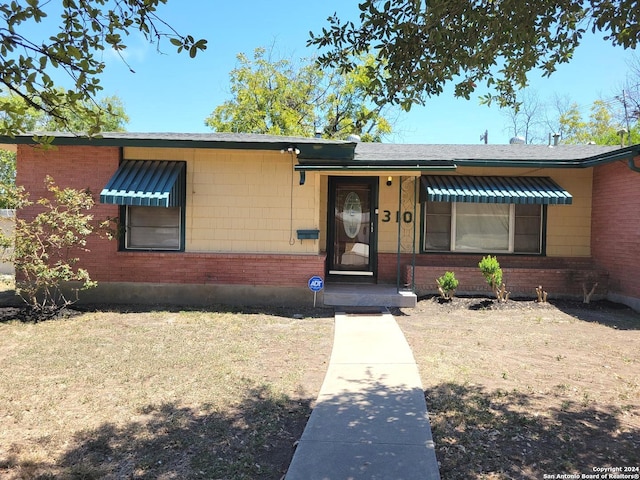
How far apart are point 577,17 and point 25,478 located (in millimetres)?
6461

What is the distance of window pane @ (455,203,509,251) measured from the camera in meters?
10.5

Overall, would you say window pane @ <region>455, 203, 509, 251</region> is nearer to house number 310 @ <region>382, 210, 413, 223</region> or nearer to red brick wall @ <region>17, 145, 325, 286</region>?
house number 310 @ <region>382, 210, 413, 223</region>

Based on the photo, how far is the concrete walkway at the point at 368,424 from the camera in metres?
3.16

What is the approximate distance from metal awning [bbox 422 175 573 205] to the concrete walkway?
4.40 meters

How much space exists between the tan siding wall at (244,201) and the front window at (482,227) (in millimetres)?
3120

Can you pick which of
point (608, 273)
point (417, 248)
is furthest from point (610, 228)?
point (417, 248)

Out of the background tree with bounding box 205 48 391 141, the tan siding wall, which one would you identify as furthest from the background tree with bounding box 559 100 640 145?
the tan siding wall

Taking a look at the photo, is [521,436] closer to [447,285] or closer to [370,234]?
[447,285]

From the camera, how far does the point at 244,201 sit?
909 centimetres

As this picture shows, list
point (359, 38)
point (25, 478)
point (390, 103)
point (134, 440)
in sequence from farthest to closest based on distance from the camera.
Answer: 1. point (390, 103)
2. point (359, 38)
3. point (134, 440)
4. point (25, 478)

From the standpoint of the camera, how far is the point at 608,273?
9.65 meters

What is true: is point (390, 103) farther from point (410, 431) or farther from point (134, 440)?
point (134, 440)

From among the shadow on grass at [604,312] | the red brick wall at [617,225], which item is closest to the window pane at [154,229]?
the shadow on grass at [604,312]

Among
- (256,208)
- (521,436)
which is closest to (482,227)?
(256,208)
